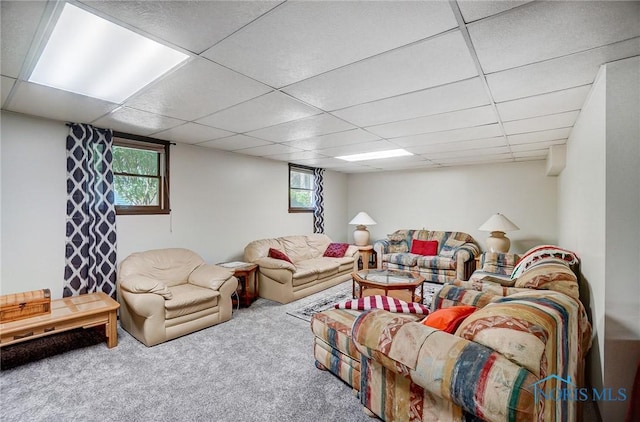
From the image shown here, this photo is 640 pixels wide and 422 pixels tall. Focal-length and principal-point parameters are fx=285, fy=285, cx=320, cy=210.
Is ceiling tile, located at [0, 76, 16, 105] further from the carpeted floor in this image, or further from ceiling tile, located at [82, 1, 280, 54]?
the carpeted floor

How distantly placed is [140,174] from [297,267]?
8.56 ft

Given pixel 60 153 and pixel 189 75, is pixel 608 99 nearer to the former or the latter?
pixel 189 75

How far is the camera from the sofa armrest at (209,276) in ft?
11.2

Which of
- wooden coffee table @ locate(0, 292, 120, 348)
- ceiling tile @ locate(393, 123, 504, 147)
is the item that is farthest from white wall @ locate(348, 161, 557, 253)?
wooden coffee table @ locate(0, 292, 120, 348)

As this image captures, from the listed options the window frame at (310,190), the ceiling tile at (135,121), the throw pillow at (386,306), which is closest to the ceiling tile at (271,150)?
the window frame at (310,190)

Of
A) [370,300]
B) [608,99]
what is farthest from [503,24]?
[370,300]

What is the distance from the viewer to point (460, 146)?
4027 mm

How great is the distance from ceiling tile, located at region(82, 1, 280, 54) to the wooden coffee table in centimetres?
255

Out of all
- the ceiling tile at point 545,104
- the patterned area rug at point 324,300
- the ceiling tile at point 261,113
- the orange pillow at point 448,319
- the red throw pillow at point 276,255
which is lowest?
the patterned area rug at point 324,300

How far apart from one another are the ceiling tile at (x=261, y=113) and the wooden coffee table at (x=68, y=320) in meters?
2.11

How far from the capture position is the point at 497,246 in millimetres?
5016

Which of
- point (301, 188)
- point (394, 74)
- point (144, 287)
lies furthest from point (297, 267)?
point (394, 74)

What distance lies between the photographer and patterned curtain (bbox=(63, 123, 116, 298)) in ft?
10.2

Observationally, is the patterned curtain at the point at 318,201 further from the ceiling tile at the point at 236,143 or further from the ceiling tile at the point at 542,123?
the ceiling tile at the point at 542,123
